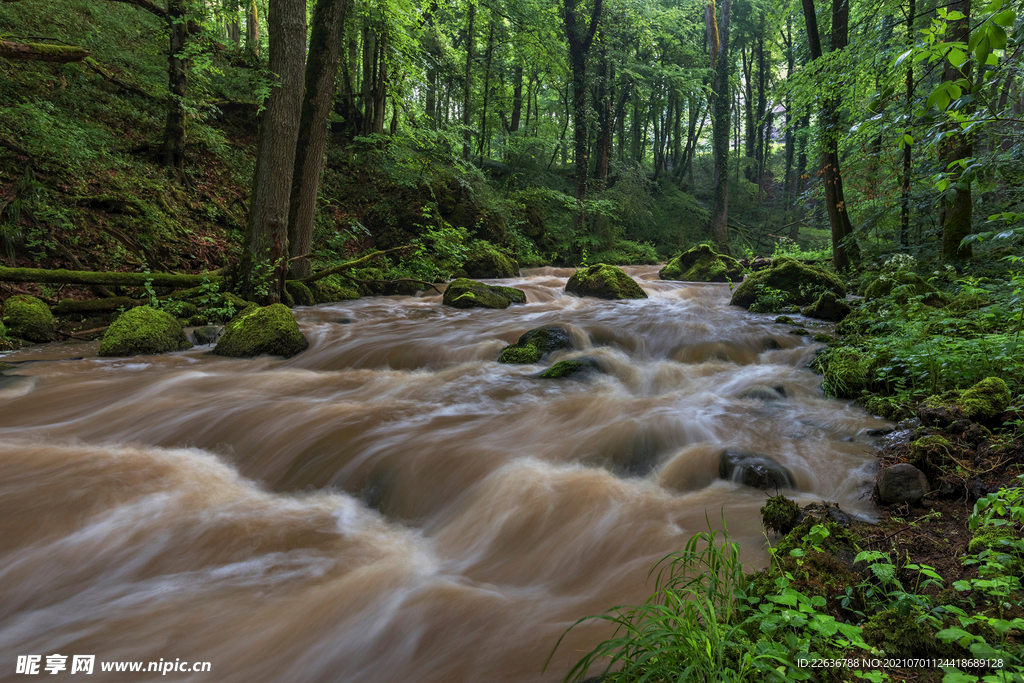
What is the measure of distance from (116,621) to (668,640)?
2.62 metres

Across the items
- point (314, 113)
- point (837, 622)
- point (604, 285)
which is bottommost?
point (837, 622)

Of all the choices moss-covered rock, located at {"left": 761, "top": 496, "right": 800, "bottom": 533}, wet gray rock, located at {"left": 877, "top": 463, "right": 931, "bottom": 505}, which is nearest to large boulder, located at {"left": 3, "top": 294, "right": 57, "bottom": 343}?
moss-covered rock, located at {"left": 761, "top": 496, "right": 800, "bottom": 533}

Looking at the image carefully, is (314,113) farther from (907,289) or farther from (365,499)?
(907,289)

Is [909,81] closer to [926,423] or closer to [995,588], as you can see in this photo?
[926,423]

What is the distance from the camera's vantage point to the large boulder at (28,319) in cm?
695

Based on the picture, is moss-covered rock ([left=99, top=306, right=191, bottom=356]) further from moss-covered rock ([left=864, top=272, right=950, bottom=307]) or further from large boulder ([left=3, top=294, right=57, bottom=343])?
moss-covered rock ([left=864, top=272, right=950, bottom=307])

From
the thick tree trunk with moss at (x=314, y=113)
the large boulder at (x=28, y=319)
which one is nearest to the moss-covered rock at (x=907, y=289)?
the thick tree trunk with moss at (x=314, y=113)

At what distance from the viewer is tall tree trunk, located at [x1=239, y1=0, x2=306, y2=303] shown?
846cm

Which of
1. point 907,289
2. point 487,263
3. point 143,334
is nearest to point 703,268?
point 487,263

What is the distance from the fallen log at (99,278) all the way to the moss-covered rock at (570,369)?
6060 millimetres

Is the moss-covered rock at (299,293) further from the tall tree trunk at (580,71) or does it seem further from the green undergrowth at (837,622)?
the tall tree trunk at (580,71)

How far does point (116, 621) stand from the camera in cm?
252

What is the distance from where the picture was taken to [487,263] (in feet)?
50.4

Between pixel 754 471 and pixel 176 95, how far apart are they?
1262 cm
